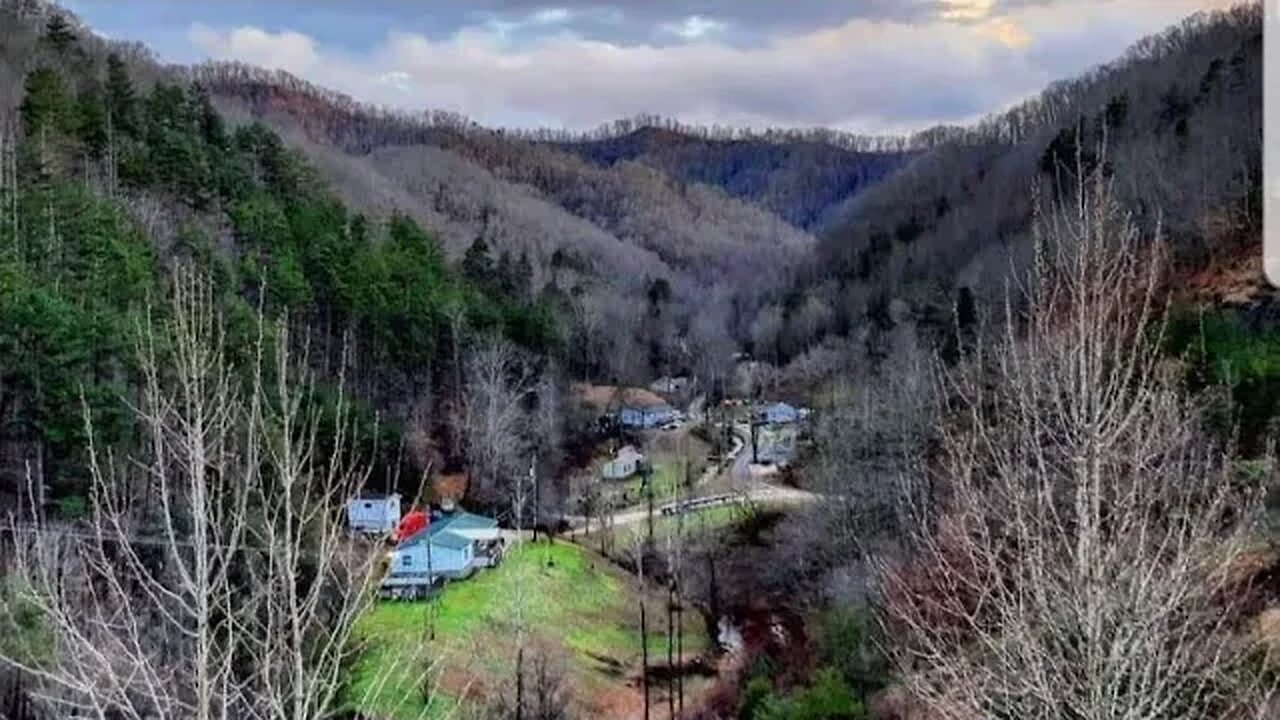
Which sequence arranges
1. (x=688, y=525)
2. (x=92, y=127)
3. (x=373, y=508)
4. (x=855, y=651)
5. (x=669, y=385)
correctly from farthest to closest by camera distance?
(x=669, y=385) → (x=92, y=127) → (x=688, y=525) → (x=373, y=508) → (x=855, y=651)

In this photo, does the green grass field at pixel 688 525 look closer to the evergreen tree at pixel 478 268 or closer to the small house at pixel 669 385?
the evergreen tree at pixel 478 268

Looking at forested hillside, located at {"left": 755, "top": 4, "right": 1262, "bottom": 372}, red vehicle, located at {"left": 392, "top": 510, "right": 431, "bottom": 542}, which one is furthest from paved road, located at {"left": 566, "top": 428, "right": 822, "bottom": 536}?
forested hillside, located at {"left": 755, "top": 4, "right": 1262, "bottom": 372}

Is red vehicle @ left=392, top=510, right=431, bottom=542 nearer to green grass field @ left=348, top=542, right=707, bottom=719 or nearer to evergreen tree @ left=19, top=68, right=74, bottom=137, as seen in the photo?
green grass field @ left=348, top=542, right=707, bottom=719

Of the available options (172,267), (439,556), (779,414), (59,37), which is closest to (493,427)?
(439,556)

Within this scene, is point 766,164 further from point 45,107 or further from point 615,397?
point 45,107

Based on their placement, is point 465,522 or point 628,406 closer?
point 465,522
